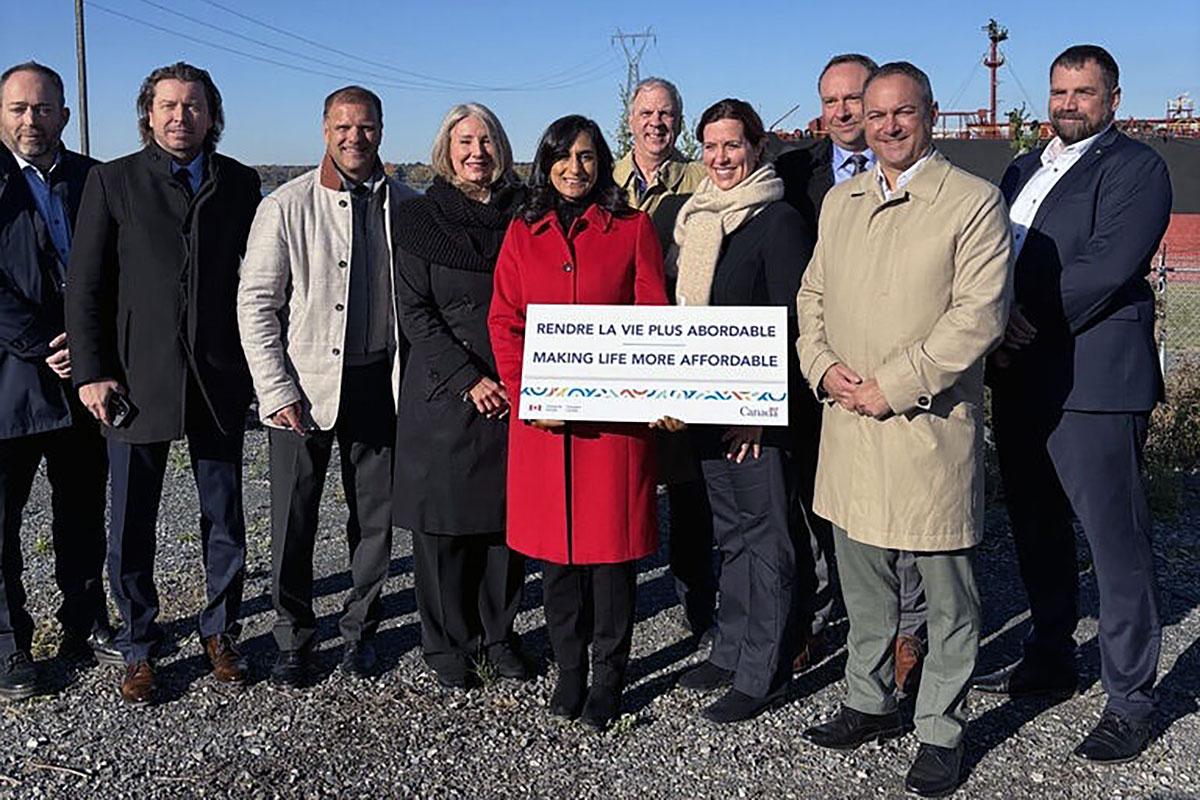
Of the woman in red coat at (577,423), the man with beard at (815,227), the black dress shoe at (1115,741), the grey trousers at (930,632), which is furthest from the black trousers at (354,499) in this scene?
the black dress shoe at (1115,741)

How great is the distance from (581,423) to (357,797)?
1.49m

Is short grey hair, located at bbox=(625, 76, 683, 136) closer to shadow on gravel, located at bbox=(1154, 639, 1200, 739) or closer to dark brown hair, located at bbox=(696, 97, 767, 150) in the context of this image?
dark brown hair, located at bbox=(696, 97, 767, 150)

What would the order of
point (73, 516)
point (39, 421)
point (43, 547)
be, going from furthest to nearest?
1. point (43, 547)
2. point (73, 516)
3. point (39, 421)

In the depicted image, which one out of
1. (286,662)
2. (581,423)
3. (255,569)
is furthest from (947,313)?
(255,569)

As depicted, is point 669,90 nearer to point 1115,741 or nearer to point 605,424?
point 605,424

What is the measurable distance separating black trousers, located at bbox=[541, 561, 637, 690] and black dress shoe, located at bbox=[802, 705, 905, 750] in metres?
0.79

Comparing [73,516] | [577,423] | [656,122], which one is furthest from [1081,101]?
[73,516]

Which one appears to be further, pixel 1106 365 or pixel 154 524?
pixel 154 524

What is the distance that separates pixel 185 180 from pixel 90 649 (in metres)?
2.13

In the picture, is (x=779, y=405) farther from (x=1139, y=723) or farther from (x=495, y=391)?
(x=1139, y=723)

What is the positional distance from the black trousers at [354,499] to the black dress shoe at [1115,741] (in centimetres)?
284

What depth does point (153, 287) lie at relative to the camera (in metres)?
4.25

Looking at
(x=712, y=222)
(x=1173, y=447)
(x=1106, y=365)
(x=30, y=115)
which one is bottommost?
(x=1173, y=447)

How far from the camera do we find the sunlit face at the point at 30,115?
4.43 meters
